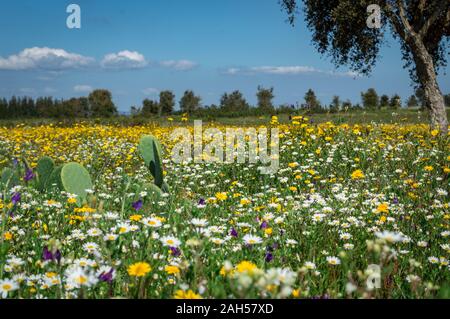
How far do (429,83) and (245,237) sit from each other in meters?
15.8

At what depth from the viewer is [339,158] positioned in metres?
8.02

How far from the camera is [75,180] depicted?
513 centimetres

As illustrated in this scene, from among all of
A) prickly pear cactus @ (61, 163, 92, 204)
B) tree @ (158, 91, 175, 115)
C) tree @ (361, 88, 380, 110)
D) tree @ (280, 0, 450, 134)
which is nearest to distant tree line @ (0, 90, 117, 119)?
tree @ (158, 91, 175, 115)

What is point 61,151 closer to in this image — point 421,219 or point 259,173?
point 259,173

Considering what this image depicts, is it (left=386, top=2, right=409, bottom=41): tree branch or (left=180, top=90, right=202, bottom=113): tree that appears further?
(left=180, top=90, right=202, bottom=113): tree

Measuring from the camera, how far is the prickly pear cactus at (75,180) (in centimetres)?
500

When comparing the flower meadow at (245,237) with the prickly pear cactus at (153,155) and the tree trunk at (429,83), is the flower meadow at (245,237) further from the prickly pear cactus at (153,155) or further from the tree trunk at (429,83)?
the tree trunk at (429,83)

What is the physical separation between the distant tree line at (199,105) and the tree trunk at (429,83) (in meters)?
1.54

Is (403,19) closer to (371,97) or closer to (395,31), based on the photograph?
(395,31)

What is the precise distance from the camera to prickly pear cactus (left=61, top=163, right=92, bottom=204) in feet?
16.4

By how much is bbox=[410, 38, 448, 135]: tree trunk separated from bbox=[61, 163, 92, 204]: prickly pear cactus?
1413cm

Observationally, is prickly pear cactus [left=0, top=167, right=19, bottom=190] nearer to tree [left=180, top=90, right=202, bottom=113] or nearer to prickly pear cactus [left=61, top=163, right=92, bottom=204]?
prickly pear cactus [left=61, top=163, right=92, bottom=204]

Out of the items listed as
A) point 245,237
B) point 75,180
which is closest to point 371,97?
point 75,180
